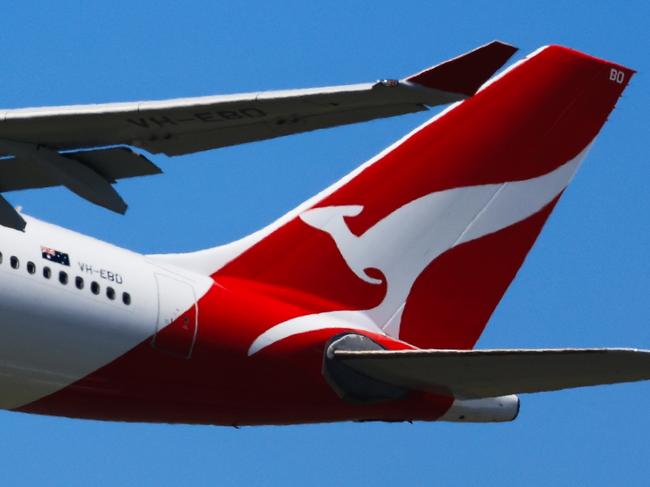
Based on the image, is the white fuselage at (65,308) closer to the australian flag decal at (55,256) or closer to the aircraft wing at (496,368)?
the australian flag decal at (55,256)

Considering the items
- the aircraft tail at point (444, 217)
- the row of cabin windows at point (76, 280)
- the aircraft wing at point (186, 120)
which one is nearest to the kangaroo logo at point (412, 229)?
the aircraft tail at point (444, 217)

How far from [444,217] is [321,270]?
1789mm

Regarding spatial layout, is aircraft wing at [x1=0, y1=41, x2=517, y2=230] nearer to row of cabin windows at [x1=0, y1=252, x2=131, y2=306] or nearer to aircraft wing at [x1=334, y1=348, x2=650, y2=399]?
row of cabin windows at [x1=0, y1=252, x2=131, y2=306]

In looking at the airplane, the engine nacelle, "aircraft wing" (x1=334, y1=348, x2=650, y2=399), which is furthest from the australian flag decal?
the engine nacelle

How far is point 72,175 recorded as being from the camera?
611 inches

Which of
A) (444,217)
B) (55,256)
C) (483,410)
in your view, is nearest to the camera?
(55,256)

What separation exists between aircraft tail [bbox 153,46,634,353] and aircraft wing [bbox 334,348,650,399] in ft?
3.28

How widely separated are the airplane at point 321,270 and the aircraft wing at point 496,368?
Answer: 24mm

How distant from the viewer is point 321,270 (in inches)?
775

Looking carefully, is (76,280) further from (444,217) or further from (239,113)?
Result: (444,217)

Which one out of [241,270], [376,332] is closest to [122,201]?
[241,270]

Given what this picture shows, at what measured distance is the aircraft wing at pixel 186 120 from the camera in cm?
1273

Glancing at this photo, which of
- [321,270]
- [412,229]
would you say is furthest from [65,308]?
[412,229]

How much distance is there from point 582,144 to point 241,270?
16.0 feet
